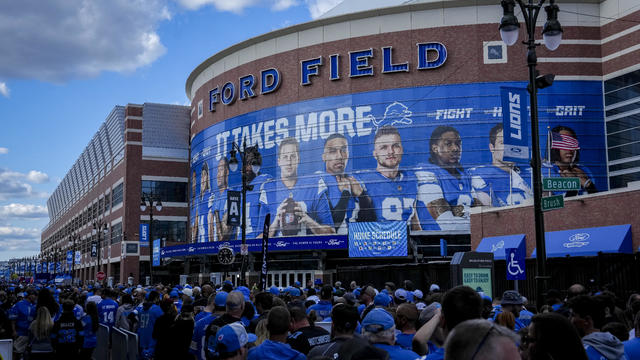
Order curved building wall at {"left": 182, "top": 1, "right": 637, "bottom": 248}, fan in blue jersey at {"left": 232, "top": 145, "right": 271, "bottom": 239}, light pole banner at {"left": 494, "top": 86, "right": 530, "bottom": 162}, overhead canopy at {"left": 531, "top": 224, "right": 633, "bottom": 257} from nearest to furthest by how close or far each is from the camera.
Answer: light pole banner at {"left": 494, "top": 86, "right": 530, "bottom": 162}, overhead canopy at {"left": 531, "top": 224, "right": 633, "bottom": 257}, curved building wall at {"left": 182, "top": 1, "right": 637, "bottom": 248}, fan in blue jersey at {"left": 232, "top": 145, "right": 271, "bottom": 239}

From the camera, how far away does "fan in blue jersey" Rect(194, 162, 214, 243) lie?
6848 cm

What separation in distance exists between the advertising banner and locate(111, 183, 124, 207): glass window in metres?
70.9

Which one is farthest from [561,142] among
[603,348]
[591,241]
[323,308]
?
[603,348]

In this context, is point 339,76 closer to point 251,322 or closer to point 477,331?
point 251,322

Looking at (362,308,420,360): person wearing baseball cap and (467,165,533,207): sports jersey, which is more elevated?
(467,165,533,207): sports jersey

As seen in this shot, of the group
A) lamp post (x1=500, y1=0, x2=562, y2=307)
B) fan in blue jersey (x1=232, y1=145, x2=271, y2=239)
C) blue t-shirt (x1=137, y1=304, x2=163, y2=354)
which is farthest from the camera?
fan in blue jersey (x1=232, y1=145, x2=271, y2=239)

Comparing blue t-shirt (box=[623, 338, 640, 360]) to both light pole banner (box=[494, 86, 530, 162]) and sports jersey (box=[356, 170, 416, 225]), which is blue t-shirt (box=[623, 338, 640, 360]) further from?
sports jersey (box=[356, 170, 416, 225])

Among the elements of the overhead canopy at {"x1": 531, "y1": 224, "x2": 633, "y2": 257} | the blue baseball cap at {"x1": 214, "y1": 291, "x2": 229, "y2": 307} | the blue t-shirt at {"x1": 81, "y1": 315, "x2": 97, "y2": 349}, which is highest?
the overhead canopy at {"x1": 531, "y1": 224, "x2": 633, "y2": 257}

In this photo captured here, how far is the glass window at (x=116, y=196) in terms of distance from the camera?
281 feet

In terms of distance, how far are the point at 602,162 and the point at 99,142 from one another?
234 feet

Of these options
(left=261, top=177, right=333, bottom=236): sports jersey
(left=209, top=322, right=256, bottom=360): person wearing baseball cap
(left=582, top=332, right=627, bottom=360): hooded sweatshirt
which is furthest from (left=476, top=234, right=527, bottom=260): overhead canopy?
(left=209, top=322, right=256, bottom=360): person wearing baseball cap

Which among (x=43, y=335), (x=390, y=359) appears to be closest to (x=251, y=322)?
(x=390, y=359)

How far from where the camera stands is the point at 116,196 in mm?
88500

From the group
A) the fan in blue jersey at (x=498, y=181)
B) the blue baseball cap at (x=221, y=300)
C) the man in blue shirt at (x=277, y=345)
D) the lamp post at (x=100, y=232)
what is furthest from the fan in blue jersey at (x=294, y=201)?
the man in blue shirt at (x=277, y=345)
